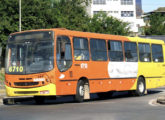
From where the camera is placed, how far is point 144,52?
84.1 ft

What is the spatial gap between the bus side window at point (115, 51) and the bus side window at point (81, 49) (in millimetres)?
2054

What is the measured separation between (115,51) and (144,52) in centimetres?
327

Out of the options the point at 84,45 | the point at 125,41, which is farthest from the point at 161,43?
the point at 84,45

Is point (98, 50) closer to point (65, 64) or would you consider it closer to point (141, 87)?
point (65, 64)

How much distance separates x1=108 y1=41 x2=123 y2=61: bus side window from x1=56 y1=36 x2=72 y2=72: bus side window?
11.4 feet

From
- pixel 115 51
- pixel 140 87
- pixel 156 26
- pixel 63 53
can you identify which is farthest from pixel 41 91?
pixel 156 26

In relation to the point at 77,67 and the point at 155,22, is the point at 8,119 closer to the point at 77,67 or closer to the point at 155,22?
the point at 77,67

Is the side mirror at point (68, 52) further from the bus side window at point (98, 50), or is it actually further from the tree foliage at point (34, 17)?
the tree foliage at point (34, 17)

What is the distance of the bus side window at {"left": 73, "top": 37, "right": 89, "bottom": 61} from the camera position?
19.8 meters

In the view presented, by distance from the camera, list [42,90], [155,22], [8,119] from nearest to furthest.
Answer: [8,119]
[42,90]
[155,22]

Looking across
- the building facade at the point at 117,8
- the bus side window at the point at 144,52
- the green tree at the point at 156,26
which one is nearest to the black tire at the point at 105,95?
the bus side window at the point at 144,52

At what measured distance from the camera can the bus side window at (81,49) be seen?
65.0ft

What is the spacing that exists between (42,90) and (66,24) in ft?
136

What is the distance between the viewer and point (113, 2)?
3730 inches
